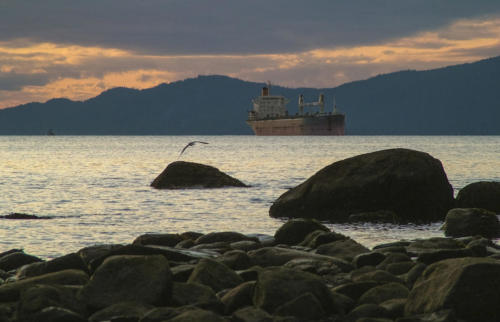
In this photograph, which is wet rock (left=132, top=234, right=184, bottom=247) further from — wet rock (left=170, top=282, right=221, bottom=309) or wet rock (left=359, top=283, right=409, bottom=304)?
wet rock (left=359, top=283, right=409, bottom=304)

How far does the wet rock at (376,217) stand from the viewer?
17.5 metres

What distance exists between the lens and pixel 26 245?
47.8ft

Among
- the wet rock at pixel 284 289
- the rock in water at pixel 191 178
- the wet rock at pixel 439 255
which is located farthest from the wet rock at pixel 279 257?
the rock in water at pixel 191 178

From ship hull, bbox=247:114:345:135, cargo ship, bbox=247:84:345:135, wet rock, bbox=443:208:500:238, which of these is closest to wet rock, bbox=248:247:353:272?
wet rock, bbox=443:208:500:238

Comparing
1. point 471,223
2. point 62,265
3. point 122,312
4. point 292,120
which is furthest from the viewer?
point 292,120

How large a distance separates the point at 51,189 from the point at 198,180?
7.58 meters

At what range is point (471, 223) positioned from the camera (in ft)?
51.5

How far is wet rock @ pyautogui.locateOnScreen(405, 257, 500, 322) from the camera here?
260 inches

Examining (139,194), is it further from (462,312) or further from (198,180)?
(462,312)

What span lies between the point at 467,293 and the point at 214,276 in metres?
2.86

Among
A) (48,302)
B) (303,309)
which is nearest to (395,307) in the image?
(303,309)

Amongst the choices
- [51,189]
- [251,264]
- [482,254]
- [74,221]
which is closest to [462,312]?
[251,264]

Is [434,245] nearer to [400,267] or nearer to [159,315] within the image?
[400,267]

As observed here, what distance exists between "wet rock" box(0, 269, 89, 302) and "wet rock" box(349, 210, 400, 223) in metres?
10.1
